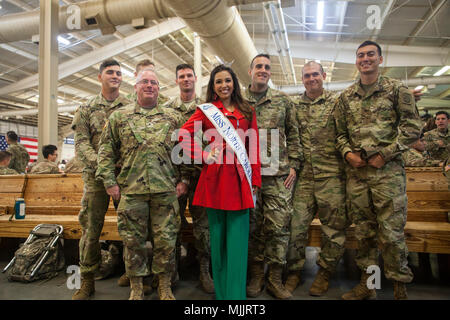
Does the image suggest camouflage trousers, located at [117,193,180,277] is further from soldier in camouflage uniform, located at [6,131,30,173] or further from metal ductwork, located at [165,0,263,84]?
soldier in camouflage uniform, located at [6,131,30,173]

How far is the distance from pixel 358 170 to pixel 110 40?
27.3 ft

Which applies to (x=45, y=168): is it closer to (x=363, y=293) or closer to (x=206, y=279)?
(x=206, y=279)

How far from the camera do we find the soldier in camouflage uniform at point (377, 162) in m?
1.92

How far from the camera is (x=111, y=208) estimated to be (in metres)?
3.23

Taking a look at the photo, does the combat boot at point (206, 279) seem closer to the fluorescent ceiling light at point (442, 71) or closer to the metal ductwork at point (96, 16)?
the metal ductwork at point (96, 16)

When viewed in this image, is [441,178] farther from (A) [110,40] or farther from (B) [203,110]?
(A) [110,40]

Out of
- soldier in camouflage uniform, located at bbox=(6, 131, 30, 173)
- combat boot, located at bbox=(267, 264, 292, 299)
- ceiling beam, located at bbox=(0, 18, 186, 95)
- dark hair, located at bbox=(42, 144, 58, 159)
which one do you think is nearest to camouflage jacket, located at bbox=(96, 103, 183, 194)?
combat boot, located at bbox=(267, 264, 292, 299)

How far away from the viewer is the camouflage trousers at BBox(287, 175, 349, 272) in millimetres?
2158

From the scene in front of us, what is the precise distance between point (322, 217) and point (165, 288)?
129 cm

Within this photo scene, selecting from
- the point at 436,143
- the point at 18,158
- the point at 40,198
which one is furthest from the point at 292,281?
the point at 18,158

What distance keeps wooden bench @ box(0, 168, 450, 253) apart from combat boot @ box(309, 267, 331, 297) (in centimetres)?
28

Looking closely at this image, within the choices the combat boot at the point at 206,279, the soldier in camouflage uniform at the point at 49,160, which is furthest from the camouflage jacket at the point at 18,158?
the combat boot at the point at 206,279

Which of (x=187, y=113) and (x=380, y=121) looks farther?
(x=187, y=113)
